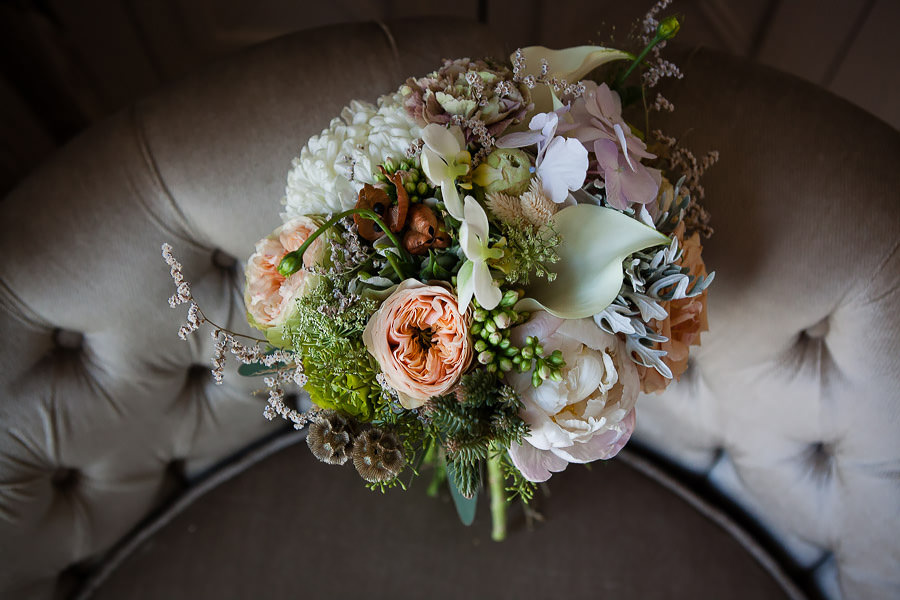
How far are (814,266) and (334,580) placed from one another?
0.74 metres

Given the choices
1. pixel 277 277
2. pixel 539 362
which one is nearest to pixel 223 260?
pixel 277 277

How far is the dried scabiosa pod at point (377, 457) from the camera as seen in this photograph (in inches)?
17.8

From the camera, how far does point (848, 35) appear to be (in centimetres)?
96

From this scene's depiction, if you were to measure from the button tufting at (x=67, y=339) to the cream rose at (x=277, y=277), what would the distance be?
0.31 meters

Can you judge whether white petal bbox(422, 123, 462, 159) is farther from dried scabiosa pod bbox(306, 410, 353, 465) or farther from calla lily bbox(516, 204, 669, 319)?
dried scabiosa pod bbox(306, 410, 353, 465)

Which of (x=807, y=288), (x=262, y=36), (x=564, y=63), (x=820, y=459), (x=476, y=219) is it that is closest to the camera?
(x=476, y=219)

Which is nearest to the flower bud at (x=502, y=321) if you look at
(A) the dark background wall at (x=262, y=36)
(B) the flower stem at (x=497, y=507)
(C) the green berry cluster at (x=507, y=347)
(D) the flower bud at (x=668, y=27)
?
(C) the green berry cluster at (x=507, y=347)

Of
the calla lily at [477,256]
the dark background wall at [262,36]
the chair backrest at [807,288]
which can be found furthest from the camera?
the dark background wall at [262,36]

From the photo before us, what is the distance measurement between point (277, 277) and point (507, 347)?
0.68 ft

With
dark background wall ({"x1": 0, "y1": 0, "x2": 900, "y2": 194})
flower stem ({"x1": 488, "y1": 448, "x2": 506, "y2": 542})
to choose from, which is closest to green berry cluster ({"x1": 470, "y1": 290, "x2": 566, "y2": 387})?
flower stem ({"x1": 488, "y1": 448, "x2": 506, "y2": 542})

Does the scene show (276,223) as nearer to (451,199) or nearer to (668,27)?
(451,199)

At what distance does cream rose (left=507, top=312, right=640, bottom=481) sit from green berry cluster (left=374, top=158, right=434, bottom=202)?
0.13m

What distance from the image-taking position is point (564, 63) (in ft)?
1.69

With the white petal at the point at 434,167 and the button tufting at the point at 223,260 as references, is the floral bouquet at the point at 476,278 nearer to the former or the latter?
the white petal at the point at 434,167
